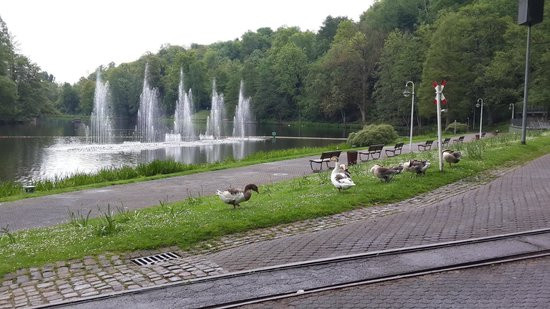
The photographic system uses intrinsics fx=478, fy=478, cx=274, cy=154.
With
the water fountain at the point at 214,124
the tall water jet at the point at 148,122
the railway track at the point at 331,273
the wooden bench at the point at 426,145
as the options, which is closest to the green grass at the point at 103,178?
the wooden bench at the point at 426,145

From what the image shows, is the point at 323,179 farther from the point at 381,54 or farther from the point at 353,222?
the point at 381,54

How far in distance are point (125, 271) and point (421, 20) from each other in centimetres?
9649

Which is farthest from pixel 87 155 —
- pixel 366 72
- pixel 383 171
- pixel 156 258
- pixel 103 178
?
pixel 366 72

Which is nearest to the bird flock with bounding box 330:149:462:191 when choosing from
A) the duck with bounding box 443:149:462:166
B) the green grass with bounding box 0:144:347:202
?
the duck with bounding box 443:149:462:166

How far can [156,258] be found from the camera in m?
7.54

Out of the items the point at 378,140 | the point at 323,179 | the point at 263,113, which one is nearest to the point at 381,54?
the point at 263,113

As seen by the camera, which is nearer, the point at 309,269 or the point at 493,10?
the point at 309,269

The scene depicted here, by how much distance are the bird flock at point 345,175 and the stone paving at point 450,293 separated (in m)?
4.60

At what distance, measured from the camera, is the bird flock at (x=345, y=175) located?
10.2 m

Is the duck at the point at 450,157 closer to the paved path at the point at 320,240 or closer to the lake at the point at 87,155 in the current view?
the paved path at the point at 320,240

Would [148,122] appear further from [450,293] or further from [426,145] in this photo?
[450,293]

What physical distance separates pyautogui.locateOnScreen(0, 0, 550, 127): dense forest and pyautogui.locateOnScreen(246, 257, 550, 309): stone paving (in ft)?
164

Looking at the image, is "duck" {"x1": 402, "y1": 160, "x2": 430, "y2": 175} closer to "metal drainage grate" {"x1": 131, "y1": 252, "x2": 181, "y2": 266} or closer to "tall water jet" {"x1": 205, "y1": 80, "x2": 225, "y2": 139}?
"metal drainage grate" {"x1": 131, "y1": 252, "x2": 181, "y2": 266}

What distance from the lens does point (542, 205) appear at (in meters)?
10.7
